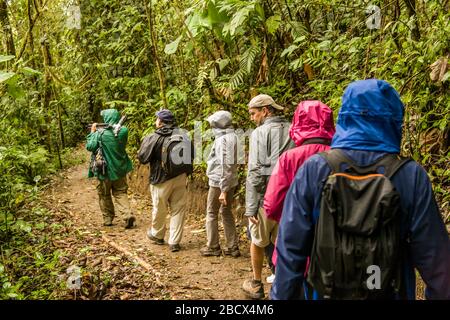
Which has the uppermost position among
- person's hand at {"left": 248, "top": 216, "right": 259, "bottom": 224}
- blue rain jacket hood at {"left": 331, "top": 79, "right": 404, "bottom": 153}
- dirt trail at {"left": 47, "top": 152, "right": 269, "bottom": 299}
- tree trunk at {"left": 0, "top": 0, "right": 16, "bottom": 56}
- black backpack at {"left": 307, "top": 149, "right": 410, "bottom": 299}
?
tree trunk at {"left": 0, "top": 0, "right": 16, "bottom": 56}

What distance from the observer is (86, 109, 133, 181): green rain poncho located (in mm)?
8055

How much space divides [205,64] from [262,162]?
4.83 metres

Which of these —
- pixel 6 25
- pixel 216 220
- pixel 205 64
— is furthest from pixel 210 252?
pixel 6 25

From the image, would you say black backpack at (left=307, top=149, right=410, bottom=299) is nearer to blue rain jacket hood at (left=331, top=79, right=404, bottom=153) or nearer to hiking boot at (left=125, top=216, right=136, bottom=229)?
blue rain jacket hood at (left=331, top=79, right=404, bottom=153)

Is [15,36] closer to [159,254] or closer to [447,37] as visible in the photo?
[159,254]

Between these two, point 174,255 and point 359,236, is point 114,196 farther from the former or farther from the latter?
point 359,236

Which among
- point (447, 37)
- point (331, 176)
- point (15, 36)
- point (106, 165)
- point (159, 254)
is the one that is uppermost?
point (15, 36)

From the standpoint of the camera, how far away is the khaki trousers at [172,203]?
281 inches

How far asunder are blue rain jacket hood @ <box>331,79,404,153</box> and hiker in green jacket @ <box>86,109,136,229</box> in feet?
20.4

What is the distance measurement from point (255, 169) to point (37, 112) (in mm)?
8711

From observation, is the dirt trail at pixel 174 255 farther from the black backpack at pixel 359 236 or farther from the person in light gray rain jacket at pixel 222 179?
the black backpack at pixel 359 236

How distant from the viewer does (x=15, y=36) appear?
12914 mm

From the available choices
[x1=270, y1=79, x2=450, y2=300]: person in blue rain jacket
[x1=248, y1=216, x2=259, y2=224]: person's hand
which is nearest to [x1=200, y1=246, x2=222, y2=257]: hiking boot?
[x1=248, y1=216, x2=259, y2=224]: person's hand

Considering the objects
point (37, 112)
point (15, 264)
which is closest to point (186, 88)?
point (37, 112)
